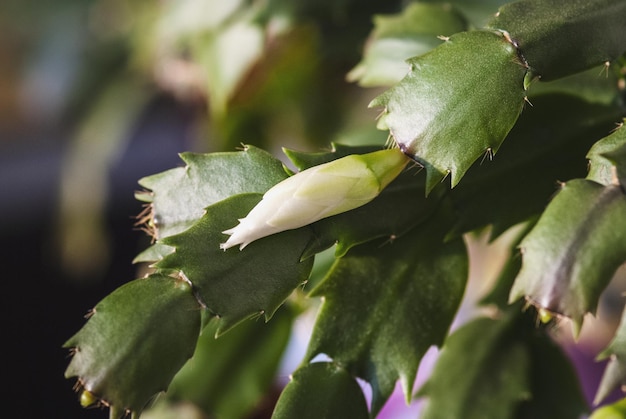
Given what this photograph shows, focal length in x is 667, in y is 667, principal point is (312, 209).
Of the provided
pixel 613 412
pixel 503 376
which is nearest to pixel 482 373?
pixel 503 376

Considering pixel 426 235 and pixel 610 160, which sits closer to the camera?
pixel 610 160

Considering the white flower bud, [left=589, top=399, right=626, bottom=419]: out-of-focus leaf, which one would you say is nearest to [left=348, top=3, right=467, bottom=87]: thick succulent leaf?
the white flower bud

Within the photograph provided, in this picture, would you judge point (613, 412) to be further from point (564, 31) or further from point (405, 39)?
point (405, 39)

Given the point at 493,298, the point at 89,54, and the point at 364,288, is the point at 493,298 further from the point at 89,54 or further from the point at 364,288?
the point at 89,54

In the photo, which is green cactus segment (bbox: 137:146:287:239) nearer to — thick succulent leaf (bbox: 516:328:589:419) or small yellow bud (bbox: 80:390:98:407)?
small yellow bud (bbox: 80:390:98:407)

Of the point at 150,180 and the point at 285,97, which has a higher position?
the point at 150,180

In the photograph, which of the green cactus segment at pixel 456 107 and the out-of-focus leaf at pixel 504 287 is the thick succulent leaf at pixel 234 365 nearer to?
the out-of-focus leaf at pixel 504 287

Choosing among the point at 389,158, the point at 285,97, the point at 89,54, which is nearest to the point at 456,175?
the point at 389,158
